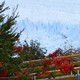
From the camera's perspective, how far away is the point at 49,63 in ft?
35.8

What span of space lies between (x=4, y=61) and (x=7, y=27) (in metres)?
2.41

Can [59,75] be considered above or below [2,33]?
below

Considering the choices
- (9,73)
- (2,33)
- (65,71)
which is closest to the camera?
(65,71)

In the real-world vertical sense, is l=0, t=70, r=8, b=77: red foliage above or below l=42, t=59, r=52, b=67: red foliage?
below

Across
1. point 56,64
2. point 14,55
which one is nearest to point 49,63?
point 56,64

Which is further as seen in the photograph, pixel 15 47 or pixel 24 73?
pixel 15 47

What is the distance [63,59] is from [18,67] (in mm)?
1381

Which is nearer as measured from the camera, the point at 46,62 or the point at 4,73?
the point at 46,62

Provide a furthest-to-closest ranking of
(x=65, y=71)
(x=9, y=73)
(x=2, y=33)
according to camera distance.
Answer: (x=2, y=33)
(x=9, y=73)
(x=65, y=71)

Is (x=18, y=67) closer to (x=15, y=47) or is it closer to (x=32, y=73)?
(x=32, y=73)

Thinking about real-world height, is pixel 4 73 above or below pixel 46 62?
below

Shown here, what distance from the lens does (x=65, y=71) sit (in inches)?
425

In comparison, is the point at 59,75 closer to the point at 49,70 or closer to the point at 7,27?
the point at 49,70

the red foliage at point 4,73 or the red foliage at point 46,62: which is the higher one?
the red foliage at point 46,62
